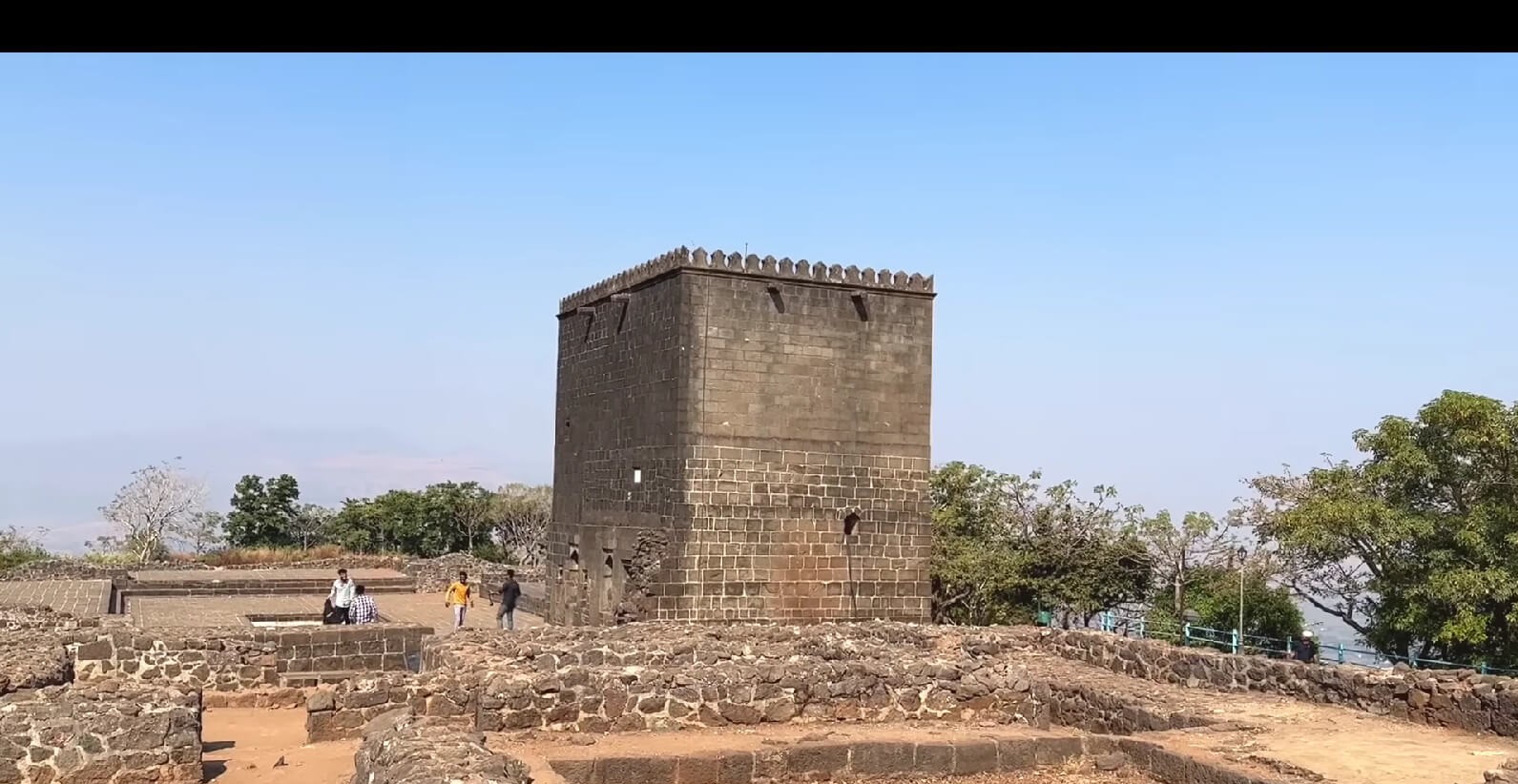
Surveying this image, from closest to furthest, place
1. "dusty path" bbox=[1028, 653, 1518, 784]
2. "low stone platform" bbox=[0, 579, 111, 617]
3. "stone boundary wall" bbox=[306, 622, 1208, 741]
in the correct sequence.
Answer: "dusty path" bbox=[1028, 653, 1518, 784]
"stone boundary wall" bbox=[306, 622, 1208, 741]
"low stone platform" bbox=[0, 579, 111, 617]

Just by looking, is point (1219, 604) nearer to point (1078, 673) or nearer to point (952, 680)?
point (1078, 673)

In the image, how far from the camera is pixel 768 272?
781 inches

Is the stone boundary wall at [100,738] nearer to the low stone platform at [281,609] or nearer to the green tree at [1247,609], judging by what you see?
the low stone platform at [281,609]

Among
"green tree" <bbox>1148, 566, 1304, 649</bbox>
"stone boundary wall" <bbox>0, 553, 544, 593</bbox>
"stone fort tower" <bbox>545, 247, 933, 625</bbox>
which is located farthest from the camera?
"stone boundary wall" <bbox>0, 553, 544, 593</bbox>

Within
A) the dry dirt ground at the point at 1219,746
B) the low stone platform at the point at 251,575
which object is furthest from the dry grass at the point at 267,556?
the dry dirt ground at the point at 1219,746

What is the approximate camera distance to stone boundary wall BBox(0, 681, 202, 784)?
27.8ft

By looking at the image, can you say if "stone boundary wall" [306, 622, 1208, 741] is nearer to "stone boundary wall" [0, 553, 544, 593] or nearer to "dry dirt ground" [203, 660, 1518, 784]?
"dry dirt ground" [203, 660, 1518, 784]

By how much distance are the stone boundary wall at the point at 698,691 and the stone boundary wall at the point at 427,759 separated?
1410 mm

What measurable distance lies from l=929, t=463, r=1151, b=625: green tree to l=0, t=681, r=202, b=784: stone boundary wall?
757 inches

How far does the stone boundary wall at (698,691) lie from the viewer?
9922 millimetres

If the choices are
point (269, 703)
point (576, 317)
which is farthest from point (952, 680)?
point (576, 317)

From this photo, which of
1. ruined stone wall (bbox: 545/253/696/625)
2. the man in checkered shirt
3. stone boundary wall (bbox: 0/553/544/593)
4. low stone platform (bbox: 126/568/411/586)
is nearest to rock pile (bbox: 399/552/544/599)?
stone boundary wall (bbox: 0/553/544/593)

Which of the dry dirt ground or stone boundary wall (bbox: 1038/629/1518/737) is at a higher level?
stone boundary wall (bbox: 1038/629/1518/737)
